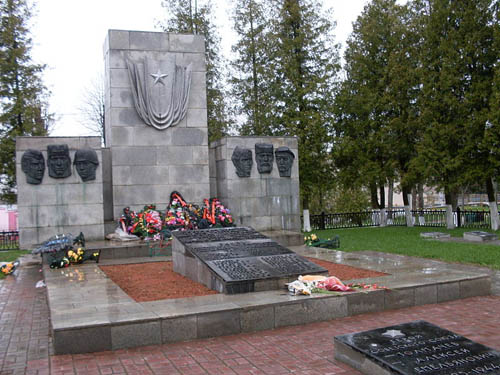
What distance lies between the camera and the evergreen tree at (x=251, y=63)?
885 inches

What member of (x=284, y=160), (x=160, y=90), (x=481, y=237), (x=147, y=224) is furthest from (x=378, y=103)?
(x=147, y=224)

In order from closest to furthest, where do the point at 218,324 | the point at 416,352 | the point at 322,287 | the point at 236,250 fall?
the point at 416,352
the point at 218,324
the point at 322,287
the point at 236,250

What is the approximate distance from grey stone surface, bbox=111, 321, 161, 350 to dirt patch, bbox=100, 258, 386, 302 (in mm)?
1310

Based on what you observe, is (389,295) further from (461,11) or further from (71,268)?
(461,11)

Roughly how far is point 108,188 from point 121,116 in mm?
1992

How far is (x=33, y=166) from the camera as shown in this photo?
468 inches

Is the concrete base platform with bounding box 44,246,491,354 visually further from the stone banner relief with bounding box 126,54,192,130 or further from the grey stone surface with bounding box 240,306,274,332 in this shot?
the stone banner relief with bounding box 126,54,192,130

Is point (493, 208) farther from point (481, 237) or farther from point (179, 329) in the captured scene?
point (179, 329)

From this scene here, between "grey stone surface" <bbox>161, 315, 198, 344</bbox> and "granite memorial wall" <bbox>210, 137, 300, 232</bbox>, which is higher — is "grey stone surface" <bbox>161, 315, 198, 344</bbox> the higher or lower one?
the lower one

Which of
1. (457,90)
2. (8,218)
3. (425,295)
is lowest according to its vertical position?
(425,295)

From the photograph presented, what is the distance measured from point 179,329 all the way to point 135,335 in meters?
0.47

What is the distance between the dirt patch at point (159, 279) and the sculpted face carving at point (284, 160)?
15.3 feet

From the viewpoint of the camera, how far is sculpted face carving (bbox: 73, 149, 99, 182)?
12.2 m

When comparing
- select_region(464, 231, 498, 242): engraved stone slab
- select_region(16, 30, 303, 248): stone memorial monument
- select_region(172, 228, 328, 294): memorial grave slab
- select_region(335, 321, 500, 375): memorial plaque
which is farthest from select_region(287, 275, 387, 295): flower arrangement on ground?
select_region(464, 231, 498, 242): engraved stone slab
